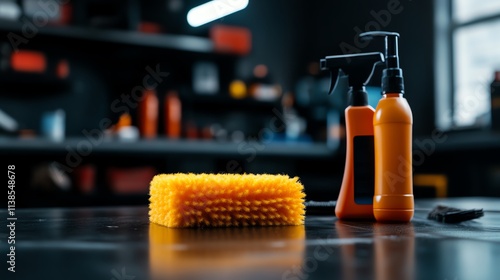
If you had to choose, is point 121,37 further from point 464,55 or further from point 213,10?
point 213,10

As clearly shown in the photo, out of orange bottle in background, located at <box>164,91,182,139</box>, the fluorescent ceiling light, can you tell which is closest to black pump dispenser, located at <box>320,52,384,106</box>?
the fluorescent ceiling light

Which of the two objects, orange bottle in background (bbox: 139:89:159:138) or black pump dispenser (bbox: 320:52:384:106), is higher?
orange bottle in background (bbox: 139:89:159:138)

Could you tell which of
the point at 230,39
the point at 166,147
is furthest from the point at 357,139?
the point at 230,39

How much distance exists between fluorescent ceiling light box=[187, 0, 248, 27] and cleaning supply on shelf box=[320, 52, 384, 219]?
189 millimetres

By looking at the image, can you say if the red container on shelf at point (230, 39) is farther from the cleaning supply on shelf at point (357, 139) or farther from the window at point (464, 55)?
the cleaning supply on shelf at point (357, 139)

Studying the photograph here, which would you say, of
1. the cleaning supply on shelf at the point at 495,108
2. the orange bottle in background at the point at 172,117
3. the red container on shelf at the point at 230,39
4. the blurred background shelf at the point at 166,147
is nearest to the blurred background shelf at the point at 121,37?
the red container on shelf at the point at 230,39

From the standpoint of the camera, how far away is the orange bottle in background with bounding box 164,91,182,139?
11.9 feet

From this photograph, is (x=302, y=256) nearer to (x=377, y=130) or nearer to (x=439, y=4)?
(x=377, y=130)

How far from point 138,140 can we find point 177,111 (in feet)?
1.55

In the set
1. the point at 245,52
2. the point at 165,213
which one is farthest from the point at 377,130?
the point at 245,52

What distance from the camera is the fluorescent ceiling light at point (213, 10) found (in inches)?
39.0

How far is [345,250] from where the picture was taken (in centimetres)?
53

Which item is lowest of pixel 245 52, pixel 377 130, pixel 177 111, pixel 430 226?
pixel 430 226

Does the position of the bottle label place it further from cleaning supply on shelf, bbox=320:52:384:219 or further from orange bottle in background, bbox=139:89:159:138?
orange bottle in background, bbox=139:89:159:138
